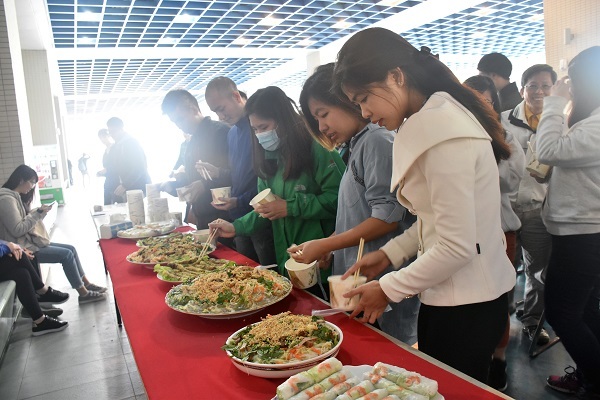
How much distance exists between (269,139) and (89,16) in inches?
330

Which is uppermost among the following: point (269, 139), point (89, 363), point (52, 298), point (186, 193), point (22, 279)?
point (269, 139)

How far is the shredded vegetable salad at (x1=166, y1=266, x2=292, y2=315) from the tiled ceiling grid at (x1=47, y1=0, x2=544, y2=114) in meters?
5.86

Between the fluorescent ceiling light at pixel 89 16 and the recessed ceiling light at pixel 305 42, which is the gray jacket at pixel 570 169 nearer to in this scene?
the fluorescent ceiling light at pixel 89 16

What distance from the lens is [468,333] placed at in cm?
117

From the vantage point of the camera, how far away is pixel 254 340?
111cm

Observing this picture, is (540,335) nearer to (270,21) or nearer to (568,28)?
(568,28)

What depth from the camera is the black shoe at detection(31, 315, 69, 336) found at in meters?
3.72

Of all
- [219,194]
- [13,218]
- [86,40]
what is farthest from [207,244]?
[86,40]

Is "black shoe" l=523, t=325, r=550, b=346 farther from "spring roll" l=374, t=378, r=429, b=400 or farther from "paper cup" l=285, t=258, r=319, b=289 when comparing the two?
"spring roll" l=374, t=378, r=429, b=400

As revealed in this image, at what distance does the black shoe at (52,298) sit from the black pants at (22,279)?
579 mm

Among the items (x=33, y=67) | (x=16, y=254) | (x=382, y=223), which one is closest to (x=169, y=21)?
(x=33, y=67)

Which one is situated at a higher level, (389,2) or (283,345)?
(389,2)

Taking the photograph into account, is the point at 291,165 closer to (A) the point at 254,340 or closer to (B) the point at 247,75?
(A) the point at 254,340

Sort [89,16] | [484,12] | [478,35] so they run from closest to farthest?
1. [89,16]
2. [484,12]
3. [478,35]
